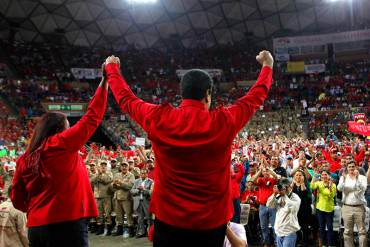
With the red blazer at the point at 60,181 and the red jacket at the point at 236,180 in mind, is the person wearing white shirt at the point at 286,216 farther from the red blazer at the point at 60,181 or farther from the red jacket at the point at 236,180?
the red blazer at the point at 60,181

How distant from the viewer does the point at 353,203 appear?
706 centimetres

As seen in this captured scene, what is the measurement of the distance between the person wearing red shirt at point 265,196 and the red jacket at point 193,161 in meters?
6.32

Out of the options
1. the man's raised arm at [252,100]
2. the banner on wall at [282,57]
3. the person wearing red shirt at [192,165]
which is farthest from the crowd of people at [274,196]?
the banner on wall at [282,57]

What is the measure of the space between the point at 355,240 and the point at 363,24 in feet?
101

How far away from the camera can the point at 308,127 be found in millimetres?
24375

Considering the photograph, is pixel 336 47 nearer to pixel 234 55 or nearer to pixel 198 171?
pixel 234 55

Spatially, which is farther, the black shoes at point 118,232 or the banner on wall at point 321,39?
the banner on wall at point 321,39

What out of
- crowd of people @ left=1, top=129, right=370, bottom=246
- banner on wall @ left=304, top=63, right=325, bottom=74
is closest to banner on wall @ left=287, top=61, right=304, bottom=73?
banner on wall @ left=304, top=63, right=325, bottom=74

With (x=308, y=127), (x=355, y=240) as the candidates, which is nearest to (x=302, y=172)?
(x=355, y=240)

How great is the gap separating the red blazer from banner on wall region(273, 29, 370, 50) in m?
34.1

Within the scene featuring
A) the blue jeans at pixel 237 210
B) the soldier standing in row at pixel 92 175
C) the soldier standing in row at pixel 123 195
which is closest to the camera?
the blue jeans at pixel 237 210

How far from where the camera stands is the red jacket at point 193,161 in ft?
6.22

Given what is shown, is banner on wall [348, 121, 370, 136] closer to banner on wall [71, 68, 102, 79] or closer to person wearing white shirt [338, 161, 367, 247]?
person wearing white shirt [338, 161, 367, 247]

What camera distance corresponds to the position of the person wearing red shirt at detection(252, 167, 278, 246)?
8.06 metres
